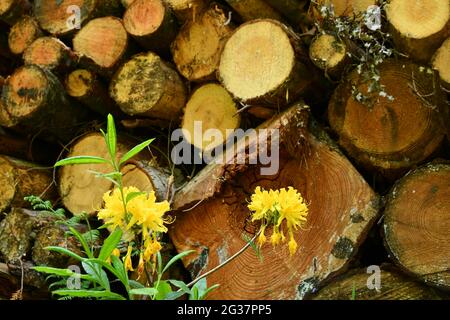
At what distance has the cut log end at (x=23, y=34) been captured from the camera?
7.55ft

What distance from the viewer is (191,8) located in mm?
2033

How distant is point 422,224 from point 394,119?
0.30 metres

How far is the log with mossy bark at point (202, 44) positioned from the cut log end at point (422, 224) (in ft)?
2.35

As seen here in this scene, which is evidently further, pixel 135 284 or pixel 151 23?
pixel 151 23

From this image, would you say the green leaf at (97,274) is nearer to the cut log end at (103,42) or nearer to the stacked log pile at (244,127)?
the stacked log pile at (244,127)

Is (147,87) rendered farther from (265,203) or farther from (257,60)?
(265,203)

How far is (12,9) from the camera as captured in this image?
2324 millimetres

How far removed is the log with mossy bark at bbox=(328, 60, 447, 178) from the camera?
1.69 metres

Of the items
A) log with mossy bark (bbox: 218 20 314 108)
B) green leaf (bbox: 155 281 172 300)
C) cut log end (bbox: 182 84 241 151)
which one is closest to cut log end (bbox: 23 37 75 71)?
cut log end (bbox: 182 84 241 151)

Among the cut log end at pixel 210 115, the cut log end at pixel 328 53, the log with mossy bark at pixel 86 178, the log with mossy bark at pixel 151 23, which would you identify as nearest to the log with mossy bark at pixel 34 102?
the log with mossy bark at pixel 86 178

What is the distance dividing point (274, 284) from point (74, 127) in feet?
3.23

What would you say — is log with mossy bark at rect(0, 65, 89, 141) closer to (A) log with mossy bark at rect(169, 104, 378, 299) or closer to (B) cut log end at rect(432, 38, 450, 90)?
(A) log with mossy bark at rect(169, 104, 378, 299)

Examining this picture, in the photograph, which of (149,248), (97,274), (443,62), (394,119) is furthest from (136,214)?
(443,62)

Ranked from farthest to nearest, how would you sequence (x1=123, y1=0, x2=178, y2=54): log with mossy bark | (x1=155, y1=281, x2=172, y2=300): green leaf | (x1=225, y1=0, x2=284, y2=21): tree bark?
(x1=123, y1=0, x2=178, y2=54): log with mossy bark → (x1=225, y1=0, x2=284, y2=21): tree bark → (x1=155, y1=281, x2=172, y2=300): green leaf
